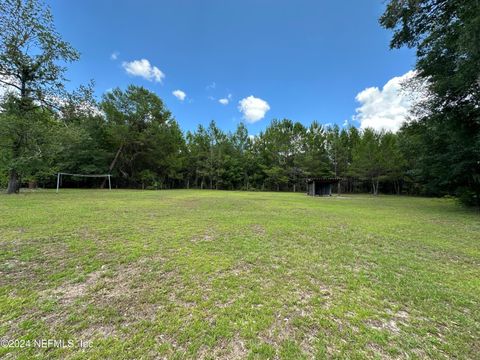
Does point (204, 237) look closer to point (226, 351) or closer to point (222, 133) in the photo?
point (226, 351)

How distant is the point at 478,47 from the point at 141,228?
12684 millimetres

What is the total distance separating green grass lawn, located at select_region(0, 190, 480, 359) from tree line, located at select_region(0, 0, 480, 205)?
885cm

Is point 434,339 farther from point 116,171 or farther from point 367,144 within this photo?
point 116,171

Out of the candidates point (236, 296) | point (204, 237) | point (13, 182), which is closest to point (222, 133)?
point (13, 182)

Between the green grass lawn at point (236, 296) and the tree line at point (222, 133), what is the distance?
29.1ft

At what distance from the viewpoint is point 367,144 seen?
107ft

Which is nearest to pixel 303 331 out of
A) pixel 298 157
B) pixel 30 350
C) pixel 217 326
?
pixel 217 326

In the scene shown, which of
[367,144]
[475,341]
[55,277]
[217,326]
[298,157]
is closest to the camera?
[475,341]

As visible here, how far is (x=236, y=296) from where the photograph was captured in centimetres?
288

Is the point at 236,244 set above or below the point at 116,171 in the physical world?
below

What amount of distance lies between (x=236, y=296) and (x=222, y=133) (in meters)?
42.1

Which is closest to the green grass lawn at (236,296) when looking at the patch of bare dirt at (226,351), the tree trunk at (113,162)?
the patch of bare dirt at (226,351)

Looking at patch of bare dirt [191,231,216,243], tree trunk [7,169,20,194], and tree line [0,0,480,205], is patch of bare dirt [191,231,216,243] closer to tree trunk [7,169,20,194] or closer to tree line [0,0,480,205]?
tree line [0,0,480,205]

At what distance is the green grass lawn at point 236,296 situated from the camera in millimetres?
2023
